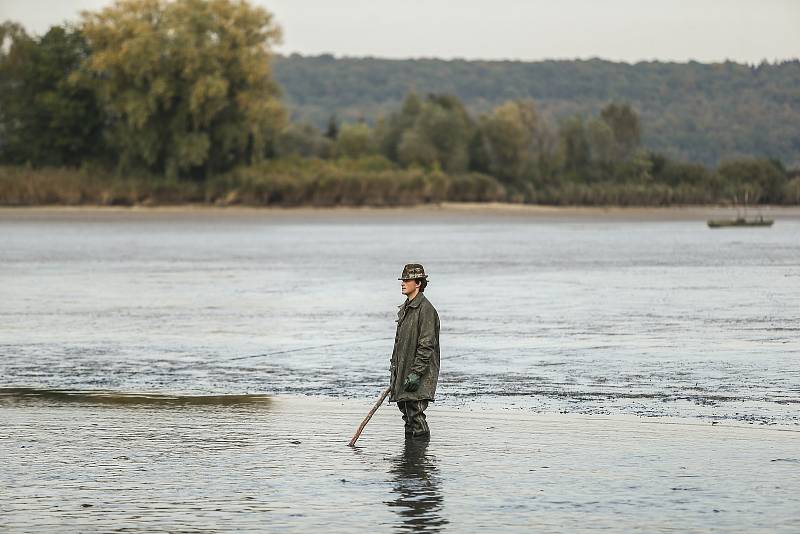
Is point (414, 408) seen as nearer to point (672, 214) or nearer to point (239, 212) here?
point (239, 212)

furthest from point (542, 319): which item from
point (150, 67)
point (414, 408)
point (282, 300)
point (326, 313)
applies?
point (150, 67)

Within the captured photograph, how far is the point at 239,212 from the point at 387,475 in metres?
81.2

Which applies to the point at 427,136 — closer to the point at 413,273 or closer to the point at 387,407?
the point at 387,407

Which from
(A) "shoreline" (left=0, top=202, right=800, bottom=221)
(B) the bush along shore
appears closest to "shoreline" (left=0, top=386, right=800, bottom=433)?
(A) "shoreline" (left=0, top=202, right=800, bottom=221)

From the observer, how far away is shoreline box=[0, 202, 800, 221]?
285 ft

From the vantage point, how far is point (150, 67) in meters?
86.1

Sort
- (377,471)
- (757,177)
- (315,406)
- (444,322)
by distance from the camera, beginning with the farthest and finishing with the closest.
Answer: (757,177)
(444,322)
(315,406)
(377,471)

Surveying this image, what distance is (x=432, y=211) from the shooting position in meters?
94.7

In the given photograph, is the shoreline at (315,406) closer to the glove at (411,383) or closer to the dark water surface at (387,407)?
the dark water surface at (387,407)

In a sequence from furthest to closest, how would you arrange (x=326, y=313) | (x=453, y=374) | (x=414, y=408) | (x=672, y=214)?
(x=672, y=214), (x=326, y=313), (x=453, y=374), (x=414, y=408)

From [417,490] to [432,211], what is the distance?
278ft

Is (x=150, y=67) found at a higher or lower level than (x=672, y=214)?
higher

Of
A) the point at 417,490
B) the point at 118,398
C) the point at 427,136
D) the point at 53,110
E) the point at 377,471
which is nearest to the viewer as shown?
the point at 417,490

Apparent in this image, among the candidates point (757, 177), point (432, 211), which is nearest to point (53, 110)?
point (432, 211)
